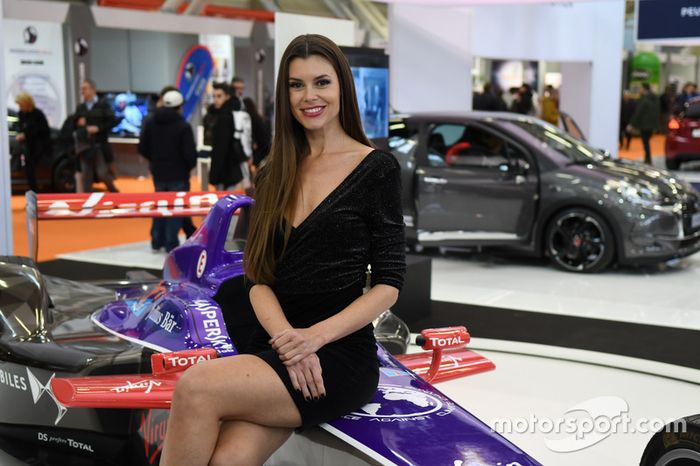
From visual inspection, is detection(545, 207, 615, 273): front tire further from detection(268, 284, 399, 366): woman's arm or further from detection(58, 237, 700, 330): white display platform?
detection(268, 284, 399, 366): woman's arm

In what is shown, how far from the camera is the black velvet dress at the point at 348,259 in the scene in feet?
8.74

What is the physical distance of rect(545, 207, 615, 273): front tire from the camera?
27.2ft

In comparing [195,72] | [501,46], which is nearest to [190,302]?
[501,46]

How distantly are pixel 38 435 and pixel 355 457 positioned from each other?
1866mm

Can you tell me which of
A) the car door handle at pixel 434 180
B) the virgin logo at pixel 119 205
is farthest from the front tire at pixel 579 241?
the virgin logo at pixel 119 205

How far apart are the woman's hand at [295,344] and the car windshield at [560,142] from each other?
6.52 metres

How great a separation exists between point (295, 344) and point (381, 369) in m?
0.61

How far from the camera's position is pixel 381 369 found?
10.1 ft

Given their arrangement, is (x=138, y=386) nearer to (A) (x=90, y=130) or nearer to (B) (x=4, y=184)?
(B) (x=4, y=184)

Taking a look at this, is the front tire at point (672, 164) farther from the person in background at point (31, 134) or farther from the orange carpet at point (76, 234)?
the person in background at point (31, 134)

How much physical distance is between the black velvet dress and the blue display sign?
34.4 ft

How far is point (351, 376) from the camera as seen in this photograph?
263cm

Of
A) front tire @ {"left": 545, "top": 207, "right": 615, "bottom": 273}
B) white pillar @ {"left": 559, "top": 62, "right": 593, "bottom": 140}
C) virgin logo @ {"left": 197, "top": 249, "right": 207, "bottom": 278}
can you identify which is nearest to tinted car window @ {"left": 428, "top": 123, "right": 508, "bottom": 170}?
front tire @ {"left": 545, "top": 207, "right": 615, "bottom": 273}

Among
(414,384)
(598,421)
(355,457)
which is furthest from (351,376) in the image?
(598,421)
